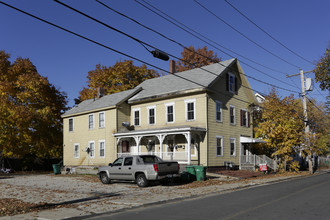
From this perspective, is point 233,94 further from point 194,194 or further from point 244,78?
point 194,194

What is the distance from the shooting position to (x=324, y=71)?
1794 centimetres

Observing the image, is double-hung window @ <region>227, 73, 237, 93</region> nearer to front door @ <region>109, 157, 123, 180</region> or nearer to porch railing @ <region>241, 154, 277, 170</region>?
porch railing @ <region>241, 154, 277, 170</region>

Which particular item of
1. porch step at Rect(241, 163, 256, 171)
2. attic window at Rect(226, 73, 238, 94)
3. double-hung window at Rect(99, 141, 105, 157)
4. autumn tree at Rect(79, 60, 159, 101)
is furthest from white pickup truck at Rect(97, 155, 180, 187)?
autumn tree at Rect(79, 60, 159, 101)

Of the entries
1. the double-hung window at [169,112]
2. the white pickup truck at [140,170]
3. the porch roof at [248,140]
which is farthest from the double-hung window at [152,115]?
the white pickup truck at [140,170]

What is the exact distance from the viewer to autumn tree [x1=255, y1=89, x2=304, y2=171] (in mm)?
29188

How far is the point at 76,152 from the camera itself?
35562mm

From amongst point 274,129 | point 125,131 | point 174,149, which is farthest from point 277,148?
point 125,131

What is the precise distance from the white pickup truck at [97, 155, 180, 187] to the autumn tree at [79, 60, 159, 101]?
2832 centimetres

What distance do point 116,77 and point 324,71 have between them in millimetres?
35517

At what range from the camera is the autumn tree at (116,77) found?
49.0m

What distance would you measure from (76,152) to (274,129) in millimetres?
20264

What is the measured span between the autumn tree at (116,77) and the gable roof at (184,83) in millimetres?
15954

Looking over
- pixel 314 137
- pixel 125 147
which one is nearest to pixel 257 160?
pixel 314 137

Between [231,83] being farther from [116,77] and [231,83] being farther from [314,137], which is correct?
[116,77]
